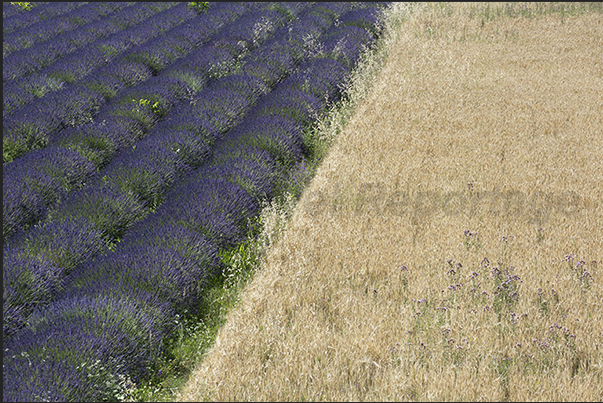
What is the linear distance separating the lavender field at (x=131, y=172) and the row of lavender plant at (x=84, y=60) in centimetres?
3

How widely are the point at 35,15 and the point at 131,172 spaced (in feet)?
33.7

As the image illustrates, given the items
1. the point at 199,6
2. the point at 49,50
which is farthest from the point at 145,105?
the point at 199,6

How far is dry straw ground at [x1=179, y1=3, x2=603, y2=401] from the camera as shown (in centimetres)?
307

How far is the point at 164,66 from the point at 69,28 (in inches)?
170

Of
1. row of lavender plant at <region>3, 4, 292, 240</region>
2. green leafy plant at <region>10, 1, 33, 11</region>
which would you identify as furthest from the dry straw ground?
green leafy plant at <region>10, 1, 33, 11</region>

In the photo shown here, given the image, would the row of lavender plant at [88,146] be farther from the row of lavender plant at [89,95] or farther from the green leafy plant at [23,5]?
the green leafy plant at [23,5]

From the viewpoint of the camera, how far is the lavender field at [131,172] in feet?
10.8

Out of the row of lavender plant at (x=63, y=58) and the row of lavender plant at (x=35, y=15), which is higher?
the row of lavender plant at (x=35, y=15)

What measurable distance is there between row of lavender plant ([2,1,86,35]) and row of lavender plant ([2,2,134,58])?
1.33ft

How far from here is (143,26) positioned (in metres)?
11.8

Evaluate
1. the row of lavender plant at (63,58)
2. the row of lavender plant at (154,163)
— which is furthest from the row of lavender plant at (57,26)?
the row of lavender plant at (154,163)

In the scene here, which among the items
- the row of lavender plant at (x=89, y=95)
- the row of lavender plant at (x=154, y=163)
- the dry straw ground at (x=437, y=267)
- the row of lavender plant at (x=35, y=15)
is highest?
the row of lavender plant at (x=35, y=15)

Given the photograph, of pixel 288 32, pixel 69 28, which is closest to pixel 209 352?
pixel 288 32

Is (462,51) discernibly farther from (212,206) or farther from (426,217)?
(212,206)
